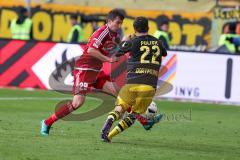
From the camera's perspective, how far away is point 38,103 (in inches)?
734

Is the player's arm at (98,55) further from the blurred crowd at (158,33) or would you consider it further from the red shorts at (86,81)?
the blurred crowd at (158,33)

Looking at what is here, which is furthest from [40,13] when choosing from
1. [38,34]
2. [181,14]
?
[181,14]

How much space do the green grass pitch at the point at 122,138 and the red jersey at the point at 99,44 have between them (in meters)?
1.13

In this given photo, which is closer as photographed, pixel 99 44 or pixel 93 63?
pixel 99 44

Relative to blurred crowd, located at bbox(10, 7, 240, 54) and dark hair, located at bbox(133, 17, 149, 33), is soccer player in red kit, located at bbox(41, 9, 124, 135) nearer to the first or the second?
dark hair, located at bbox(133, 17, 149, 33)

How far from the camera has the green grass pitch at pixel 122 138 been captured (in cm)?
1084

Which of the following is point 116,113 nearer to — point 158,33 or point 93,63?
point 93,63

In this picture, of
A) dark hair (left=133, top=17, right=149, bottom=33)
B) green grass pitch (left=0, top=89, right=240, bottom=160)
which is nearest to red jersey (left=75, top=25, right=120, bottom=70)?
dark hair (left=133, top=17, right=149, bottom=33)

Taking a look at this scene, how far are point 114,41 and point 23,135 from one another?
207 centimetres

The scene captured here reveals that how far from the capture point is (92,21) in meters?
29.7

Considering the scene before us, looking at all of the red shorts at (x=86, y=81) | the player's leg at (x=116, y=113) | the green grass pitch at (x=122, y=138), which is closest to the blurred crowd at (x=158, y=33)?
the green grass pitch at (x=122, y=138)

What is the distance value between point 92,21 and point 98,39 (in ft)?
56.2

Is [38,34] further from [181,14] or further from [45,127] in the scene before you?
[45,127]

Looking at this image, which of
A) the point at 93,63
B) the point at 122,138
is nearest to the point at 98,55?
the point at 93,63
